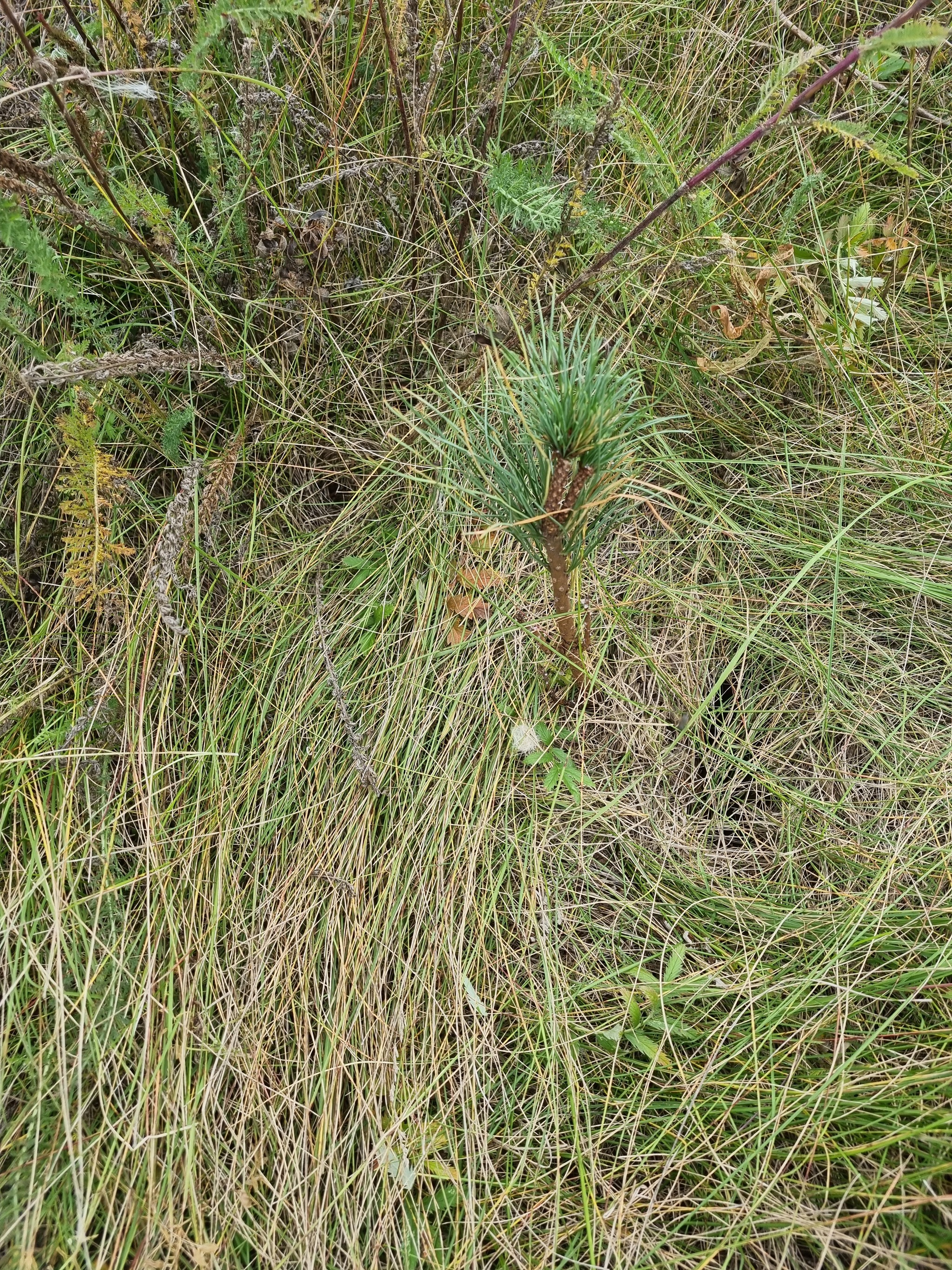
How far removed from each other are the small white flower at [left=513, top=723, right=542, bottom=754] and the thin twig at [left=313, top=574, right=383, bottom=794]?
0.24 meters

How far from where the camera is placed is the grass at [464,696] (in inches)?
46.0

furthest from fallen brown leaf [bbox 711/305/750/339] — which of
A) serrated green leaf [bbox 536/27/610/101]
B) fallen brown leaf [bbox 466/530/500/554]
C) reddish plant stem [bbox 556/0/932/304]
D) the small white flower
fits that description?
the small white flower

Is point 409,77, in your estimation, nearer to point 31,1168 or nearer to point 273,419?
point 273,419

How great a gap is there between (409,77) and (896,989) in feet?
5.55

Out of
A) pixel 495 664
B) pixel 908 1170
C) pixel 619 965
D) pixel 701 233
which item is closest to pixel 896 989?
pixel 908 1170

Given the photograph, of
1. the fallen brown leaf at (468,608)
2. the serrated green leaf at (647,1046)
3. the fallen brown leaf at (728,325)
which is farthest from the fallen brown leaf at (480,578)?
the serrated green leaf at (647,1046)

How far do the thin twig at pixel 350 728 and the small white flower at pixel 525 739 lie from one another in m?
0.24

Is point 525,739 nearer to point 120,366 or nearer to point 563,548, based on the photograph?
point 563,548

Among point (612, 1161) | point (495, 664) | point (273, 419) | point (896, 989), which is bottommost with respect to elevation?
point (612, 1161)

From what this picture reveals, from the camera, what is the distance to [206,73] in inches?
57.1

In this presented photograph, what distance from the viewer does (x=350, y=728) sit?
137 cm

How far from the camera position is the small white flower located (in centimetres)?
146

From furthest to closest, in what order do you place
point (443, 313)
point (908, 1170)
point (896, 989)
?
point (443, 313) → point (896, 989) → point (908, 1170)

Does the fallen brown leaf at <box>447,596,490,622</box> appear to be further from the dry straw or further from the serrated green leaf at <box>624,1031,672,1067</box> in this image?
the serrated green leaf at <box>624,1031,672,1067</box>
